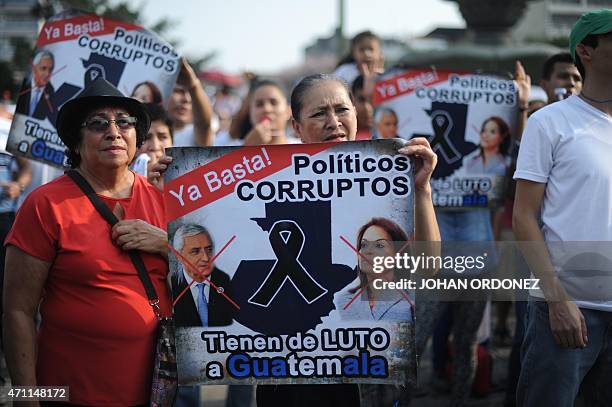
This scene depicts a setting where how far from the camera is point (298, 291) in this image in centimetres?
272

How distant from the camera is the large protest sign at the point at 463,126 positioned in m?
4.90

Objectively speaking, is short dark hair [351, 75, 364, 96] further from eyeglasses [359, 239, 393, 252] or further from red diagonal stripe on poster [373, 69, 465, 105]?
eyeglasses [359, 239, 393, 252]

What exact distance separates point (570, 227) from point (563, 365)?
0.52 meters

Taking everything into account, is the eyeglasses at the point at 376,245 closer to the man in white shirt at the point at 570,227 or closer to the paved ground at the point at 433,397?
the man in white shirt at the point at 570,227

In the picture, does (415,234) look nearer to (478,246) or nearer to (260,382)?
(260,382)

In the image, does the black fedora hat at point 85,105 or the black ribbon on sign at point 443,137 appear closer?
the black fedora hat at point 85,105

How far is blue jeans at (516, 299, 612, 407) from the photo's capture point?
2865mm

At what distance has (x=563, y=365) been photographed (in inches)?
113

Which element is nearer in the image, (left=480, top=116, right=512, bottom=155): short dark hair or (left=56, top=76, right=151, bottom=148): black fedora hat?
(left=56, top=76, right=151, bottom=148): black fedora hat

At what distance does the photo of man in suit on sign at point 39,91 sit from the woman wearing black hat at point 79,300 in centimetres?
187

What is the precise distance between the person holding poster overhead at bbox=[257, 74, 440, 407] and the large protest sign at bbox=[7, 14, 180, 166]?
170 cm

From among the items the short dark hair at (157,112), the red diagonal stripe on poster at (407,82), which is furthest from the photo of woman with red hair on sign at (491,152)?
the short dark hair at (157,112)

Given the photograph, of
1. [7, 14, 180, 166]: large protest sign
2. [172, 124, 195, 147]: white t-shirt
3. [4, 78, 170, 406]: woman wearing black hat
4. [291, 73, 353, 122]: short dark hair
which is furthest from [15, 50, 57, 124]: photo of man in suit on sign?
[291, 73, 353, 122]: short dark hair

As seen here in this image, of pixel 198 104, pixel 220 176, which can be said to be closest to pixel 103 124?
pixel 220 176
